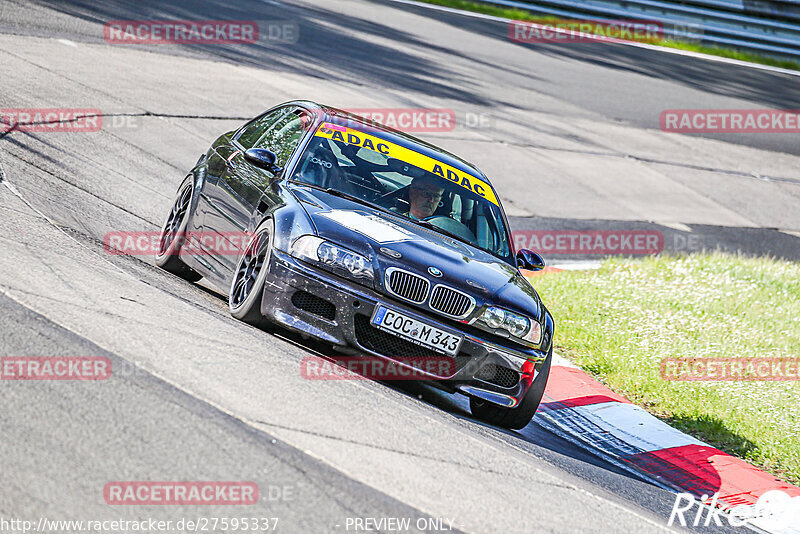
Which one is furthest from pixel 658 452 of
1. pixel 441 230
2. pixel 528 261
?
pixel 441 230

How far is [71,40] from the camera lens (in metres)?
15.5

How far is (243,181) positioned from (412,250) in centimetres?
Result: 173

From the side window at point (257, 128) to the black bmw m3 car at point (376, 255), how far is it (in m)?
0.10

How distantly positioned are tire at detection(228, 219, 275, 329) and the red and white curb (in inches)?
93.1

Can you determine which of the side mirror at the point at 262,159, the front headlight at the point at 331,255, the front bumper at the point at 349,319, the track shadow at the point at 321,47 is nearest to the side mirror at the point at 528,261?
the front bumper at the point at 349,319

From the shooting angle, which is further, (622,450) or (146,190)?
(146,190)

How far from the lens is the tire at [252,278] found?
607 cm

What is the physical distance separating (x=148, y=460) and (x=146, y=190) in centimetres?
688

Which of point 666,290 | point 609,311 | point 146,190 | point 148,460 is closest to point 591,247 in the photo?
point 666,290

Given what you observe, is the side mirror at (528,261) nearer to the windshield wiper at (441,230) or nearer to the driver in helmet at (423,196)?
the windshield wiper at (441,230)

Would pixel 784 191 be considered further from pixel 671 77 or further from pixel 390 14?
Result: pixel 390 14

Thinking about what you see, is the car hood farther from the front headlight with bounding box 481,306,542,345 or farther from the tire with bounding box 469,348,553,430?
the tire with bounding box 469,348,553,430

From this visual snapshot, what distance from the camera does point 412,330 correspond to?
583 cm

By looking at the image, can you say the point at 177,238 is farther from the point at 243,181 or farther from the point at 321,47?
the point at 321,47
